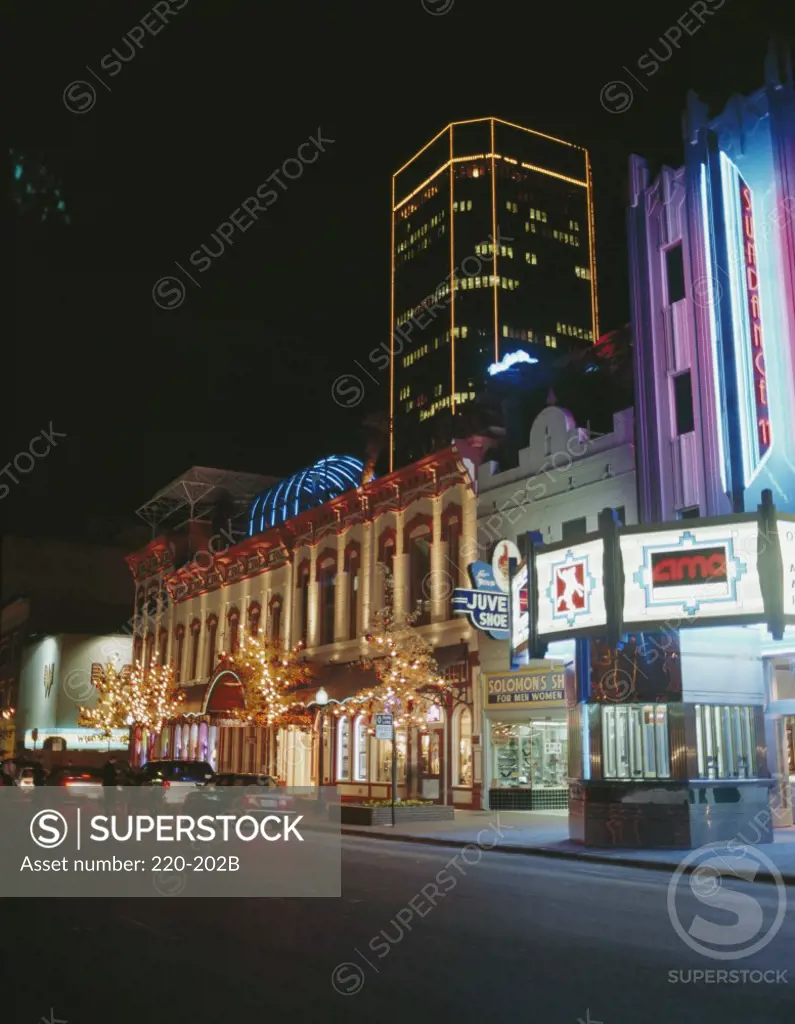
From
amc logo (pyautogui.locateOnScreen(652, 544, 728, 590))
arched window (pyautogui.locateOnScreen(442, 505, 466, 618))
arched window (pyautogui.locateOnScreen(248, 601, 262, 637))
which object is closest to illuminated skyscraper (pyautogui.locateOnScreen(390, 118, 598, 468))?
arched window (pyautogui.locateOnScreen(248, 601, 262, 637))

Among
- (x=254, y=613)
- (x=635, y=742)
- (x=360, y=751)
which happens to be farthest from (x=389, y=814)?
(x=254, y=613)

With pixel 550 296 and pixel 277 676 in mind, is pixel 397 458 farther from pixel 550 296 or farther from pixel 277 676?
pixel 550 296

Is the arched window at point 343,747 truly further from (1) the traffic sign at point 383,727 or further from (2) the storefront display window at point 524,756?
(1) the traffic sign at point 383,727

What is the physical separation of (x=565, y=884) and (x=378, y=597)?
24057 mm

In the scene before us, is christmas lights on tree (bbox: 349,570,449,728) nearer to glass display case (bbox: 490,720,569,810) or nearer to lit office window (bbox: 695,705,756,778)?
glass display case (bbox: 490,720,569,810)

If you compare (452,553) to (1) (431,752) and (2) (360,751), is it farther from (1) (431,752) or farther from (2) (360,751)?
(2) (360,751)

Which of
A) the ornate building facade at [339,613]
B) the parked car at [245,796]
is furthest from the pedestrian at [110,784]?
the ornate building facade at [339,613]

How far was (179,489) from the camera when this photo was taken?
62156 mm

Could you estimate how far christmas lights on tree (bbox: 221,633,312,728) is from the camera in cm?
3900

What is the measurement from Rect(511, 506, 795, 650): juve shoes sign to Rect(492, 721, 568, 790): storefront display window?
11529 millimetres

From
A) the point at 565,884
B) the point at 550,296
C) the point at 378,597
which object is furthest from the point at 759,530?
the point at 550,296

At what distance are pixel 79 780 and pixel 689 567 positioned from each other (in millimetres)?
18930

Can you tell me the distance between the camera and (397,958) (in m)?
9.31

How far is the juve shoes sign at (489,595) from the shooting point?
28.1m
